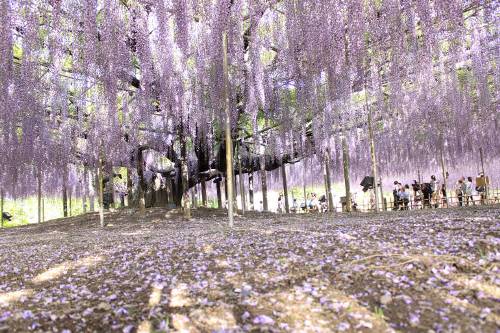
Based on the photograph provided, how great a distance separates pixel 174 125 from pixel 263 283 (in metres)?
10.9

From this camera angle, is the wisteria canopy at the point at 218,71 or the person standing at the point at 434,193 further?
the person standing at the point at 434,193

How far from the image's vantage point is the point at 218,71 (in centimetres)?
1172

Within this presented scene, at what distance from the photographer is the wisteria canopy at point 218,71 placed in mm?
9836

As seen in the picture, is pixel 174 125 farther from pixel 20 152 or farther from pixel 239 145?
pixel 20 152

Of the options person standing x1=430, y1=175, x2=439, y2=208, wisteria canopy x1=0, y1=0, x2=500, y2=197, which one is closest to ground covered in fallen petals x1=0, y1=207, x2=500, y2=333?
wisteria canopy x1=0, y1=0, x2=500, y2=197

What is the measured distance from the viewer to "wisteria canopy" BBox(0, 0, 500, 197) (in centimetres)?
984

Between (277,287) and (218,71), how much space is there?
29.2 feet

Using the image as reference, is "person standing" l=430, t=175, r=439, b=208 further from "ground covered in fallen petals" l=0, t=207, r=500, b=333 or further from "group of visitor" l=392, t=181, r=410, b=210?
"ground covered in fallen petals" l=0, t=207, r=500, b=333

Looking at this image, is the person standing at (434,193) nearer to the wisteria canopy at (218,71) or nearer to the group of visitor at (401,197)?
the group of visitor at (401,197)

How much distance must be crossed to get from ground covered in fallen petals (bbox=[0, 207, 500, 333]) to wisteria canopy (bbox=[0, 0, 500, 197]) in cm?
555

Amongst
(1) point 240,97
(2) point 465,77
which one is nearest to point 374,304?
(1) point 240,97

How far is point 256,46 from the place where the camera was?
11.3 metres

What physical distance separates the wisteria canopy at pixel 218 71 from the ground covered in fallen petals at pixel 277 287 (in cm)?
555

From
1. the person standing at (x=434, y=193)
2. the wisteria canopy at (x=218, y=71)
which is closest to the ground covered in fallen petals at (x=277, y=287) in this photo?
the wisteria canopy at (x=218, y=71)
